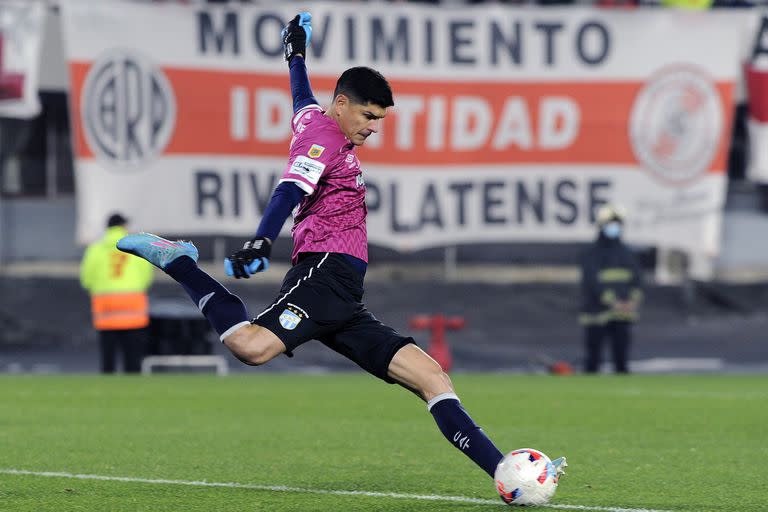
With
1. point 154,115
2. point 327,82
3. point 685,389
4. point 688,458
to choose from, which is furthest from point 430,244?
point 688,458

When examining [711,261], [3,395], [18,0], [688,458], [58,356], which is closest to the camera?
[688,458]

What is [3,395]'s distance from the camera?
14508mm

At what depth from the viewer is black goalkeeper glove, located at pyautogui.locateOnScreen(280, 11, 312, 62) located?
24.4 ft

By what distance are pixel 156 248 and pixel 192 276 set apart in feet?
0.68

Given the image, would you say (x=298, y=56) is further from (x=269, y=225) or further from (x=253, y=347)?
(x=253, y=347)

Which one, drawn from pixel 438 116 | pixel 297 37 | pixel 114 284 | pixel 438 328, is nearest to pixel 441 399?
pixel 297 37

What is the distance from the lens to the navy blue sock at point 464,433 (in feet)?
21.4

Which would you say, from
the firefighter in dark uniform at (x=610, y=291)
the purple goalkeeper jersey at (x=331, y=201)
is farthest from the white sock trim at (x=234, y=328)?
the firefighter in dark uniform at (x=610, y=291)

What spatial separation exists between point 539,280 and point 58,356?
7.27 metres

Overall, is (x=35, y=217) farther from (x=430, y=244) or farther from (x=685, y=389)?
(x=685, y=389)

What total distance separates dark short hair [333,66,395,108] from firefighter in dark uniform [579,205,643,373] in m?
12.3

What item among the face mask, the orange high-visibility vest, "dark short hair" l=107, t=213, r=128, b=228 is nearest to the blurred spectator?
the orange high-visibility vest

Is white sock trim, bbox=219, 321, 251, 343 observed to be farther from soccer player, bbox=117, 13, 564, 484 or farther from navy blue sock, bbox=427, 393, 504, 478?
navy blue sock, bbox=427, 393, 504, 478

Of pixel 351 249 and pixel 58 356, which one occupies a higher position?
pixel 351 249
